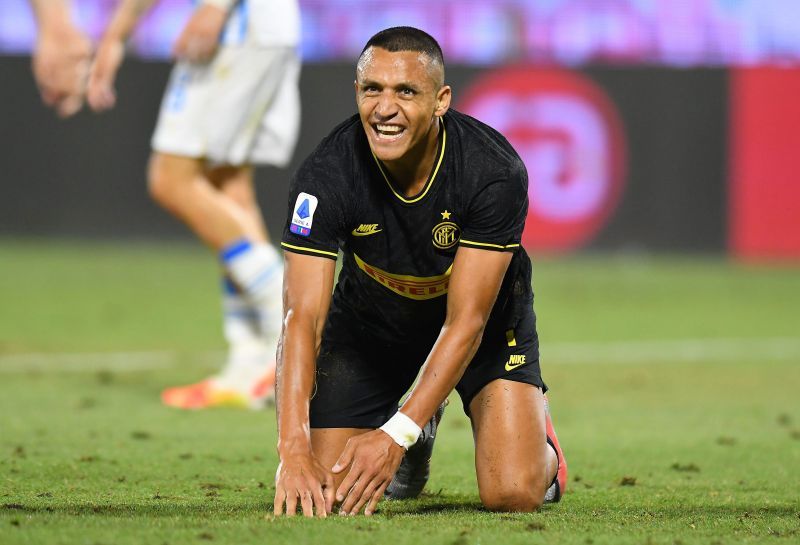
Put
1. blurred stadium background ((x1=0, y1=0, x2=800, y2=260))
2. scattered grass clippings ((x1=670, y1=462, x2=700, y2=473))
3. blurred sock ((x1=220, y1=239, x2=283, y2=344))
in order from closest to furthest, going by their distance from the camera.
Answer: scattered grass clippings ((x1=670, y1=462, x2=700, y2=473)) < blurred sock ((x1=220, y1=239, x2=283, y2=344)) < blurred stadium background ((x1=0, y1=0, x2=800, y2=260))

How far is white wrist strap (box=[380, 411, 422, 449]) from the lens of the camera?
4.04 meters

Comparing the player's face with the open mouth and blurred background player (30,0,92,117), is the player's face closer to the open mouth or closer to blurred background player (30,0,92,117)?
the open mouth

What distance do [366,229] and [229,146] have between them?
2.61 metres

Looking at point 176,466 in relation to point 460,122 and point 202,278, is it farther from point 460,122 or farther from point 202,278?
point 202,278

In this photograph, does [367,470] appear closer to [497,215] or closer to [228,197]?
[497,215]

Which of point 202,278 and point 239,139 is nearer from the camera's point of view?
point 239,139

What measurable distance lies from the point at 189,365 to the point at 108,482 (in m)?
3.48

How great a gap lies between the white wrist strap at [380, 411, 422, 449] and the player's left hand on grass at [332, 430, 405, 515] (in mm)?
20

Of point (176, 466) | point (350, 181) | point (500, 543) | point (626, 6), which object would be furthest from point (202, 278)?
point (500, 543)

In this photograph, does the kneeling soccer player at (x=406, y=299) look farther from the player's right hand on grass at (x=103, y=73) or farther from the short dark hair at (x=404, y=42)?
the player's right hand on grass at (x=103, y=73)

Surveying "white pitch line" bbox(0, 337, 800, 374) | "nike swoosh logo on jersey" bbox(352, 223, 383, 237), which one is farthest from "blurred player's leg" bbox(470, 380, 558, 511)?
"white pitch line" bbox(0, 337, 800, 374)

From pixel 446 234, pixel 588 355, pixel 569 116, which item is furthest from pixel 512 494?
pixel 569 116

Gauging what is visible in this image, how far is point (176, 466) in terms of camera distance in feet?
16.4

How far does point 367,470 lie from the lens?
395cm
